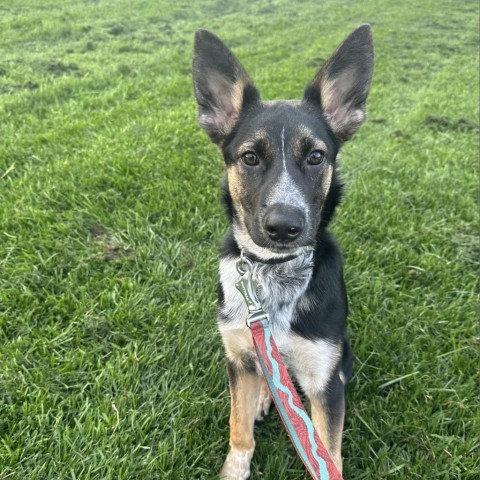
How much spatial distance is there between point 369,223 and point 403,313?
1225 millimetres

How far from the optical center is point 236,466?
2611 millimetres

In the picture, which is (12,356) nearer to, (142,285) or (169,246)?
(142,285)

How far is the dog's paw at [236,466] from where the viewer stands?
261 centimetres

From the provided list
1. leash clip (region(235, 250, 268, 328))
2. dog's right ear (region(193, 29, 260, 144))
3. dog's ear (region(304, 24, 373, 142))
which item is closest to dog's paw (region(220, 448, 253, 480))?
leash clip (region(235, 250, 268, 328))

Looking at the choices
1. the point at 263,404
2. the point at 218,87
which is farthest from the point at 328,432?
the point at 218,87

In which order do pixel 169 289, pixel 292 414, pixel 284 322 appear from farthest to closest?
pixel 169 289, pixel 284 322, pixel 292 414

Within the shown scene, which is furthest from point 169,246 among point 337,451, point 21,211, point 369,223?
point 337,451

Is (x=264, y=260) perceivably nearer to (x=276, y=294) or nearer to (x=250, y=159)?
(x=276, y=294)

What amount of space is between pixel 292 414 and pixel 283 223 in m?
0.85

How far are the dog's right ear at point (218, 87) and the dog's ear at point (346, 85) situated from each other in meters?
0.41

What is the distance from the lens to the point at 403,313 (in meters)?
3.61

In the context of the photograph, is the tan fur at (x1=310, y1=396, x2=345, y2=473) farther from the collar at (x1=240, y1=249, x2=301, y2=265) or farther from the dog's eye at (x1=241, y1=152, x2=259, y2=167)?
the dog's eye at (x1=241, y1=152, x2=259, y2=167)

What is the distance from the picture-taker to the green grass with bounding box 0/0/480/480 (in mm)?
2695

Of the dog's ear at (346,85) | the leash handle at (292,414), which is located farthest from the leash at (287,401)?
the dog's ear at (346,85)
